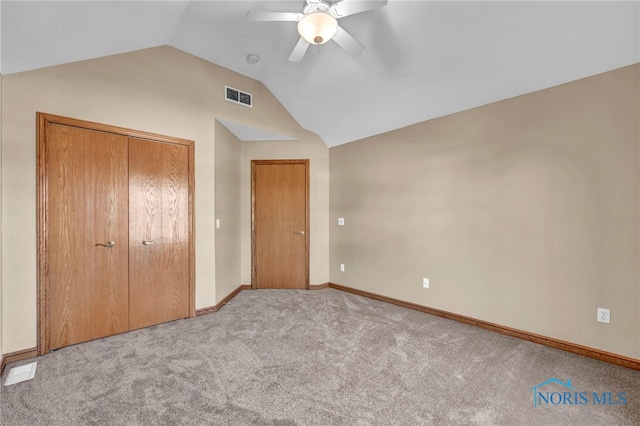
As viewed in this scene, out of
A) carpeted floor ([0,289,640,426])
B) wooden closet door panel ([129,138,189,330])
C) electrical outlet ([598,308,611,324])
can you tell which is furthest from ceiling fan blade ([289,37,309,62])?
electrical outlet ([598,308,611,324])

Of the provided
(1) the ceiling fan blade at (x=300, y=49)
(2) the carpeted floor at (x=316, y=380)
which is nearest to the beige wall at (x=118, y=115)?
(2) the carpeted floor at (x=316, y=380)

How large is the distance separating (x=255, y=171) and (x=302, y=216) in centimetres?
105

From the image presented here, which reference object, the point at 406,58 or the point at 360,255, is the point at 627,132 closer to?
the point at 406,58

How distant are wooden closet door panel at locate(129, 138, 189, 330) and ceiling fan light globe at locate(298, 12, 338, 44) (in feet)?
6.41

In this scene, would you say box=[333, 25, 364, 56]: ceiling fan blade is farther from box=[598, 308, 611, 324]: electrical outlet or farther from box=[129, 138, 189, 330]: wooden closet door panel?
box=[598, 308, 611, 324]: electrical outlet

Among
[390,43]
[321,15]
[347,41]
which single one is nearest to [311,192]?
[390,43]

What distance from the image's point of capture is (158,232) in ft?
9.60

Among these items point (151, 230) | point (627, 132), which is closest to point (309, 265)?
point (151, 230)

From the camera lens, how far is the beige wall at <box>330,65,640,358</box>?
2121mm

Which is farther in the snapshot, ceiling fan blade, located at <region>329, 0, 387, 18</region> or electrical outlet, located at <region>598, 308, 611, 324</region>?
electrical outlet, located at <region>598, 308, 611, 324</region>

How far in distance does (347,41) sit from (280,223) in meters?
2.84

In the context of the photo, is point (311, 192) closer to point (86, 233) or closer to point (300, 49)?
point (300, 49)

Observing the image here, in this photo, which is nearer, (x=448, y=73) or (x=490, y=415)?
(x=490, y=415)

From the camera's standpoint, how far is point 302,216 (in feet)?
14.4
